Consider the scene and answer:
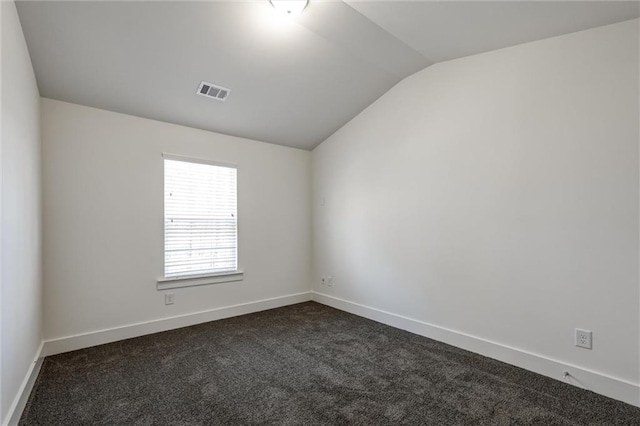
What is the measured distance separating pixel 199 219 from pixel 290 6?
8.18 feet

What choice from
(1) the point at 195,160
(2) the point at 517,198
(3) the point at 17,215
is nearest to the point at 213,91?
(1) the point at 195,160

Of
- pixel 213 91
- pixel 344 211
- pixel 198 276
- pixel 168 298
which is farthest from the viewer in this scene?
pixel 344 211

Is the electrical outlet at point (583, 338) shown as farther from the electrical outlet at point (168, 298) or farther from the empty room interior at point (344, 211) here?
the electrical outlet at point (168, 298)

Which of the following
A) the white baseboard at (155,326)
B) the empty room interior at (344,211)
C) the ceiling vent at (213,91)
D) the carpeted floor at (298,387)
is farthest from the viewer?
the ceiling vent at (213,91)

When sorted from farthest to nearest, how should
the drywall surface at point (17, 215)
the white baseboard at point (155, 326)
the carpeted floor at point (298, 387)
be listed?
the white baseboard at point (155, 326)
the carpeted floor at point (298, 387)
the drywall surface at point (17, 215)

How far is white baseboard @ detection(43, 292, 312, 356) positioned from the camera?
9.54 ft

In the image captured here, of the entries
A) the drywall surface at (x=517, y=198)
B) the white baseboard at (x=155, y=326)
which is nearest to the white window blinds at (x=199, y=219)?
the white baseboard at (x=155, y=326)

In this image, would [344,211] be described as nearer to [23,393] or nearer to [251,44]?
[251,44]

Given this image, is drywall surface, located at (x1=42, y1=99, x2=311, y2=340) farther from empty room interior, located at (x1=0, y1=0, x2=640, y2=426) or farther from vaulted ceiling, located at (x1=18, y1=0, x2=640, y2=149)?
vaulted ceiling, located at (x1=18, y1=0, x2=640, y2=149)

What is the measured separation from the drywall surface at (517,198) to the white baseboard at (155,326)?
133cm

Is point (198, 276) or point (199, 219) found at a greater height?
point (199, 219)

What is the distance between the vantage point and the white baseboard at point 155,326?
2.91 m

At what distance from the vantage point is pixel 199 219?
380 centimetres

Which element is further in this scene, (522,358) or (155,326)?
(155,326)
